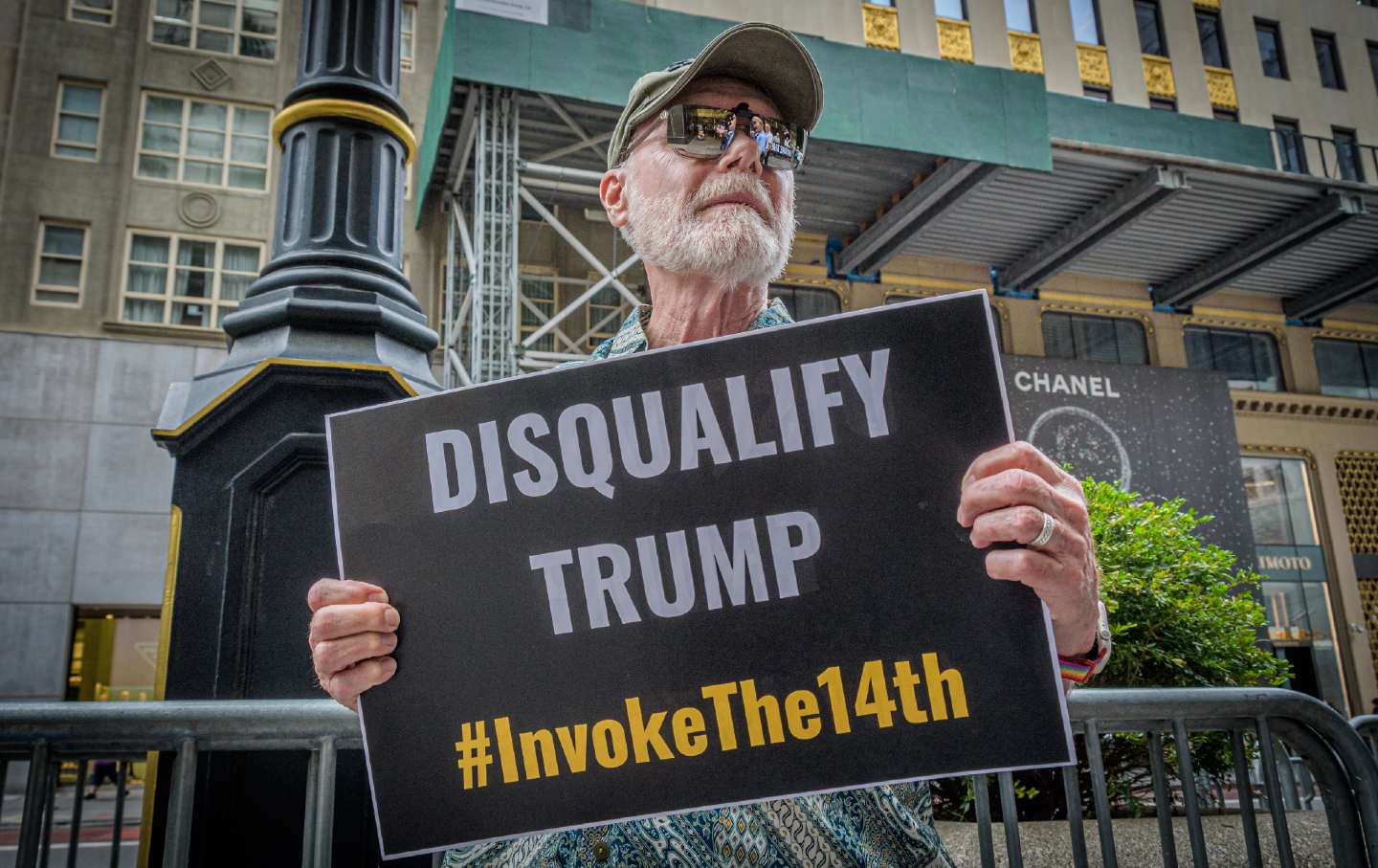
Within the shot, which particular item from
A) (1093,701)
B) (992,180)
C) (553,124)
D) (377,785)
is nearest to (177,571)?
(377,785)

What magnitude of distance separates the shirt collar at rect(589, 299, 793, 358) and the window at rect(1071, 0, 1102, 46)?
2387 centimetres

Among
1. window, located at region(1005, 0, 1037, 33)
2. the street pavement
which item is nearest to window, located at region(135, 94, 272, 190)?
the street pavement

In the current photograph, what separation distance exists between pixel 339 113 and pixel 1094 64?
2329 cm

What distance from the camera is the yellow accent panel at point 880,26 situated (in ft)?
67.3

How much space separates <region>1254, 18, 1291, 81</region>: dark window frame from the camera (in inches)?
945

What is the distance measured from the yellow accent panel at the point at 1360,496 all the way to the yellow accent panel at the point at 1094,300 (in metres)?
6.18

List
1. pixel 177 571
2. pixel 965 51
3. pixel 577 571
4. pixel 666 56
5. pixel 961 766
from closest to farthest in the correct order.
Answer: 1. pixel 961 766
2. pixel 577 571
3. pixel 177 571
4. pixel 666 56
5. pixel 965 51

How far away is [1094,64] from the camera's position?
22094mm

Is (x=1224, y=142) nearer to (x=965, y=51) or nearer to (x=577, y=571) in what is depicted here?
(x=965, y=51)

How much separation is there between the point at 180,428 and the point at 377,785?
151cm

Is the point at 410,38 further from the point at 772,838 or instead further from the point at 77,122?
the point at 772,838

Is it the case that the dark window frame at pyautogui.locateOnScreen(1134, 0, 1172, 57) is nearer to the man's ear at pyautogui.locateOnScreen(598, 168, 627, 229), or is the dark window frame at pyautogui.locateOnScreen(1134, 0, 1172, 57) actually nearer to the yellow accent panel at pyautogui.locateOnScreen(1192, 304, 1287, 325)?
the yellow accent panel at pyautogui.locateOnScreen(1192, 304, 1287, 325)

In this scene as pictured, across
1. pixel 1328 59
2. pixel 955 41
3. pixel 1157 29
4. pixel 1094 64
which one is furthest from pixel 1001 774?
pixel 1328 59

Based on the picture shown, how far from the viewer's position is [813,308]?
64.2ft
